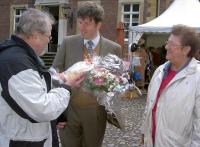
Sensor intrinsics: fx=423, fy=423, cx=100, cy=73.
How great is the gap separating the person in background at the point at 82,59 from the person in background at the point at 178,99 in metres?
0.58

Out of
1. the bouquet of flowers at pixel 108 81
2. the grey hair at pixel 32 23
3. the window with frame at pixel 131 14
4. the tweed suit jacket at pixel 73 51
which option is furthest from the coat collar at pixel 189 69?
the window with frame at pixel 131 14

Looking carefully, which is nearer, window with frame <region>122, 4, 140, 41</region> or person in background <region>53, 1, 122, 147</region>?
person in background <region>53, 1, 122, 147</region>

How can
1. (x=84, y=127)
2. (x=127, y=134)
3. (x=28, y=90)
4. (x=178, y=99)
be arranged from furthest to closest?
(x=127, y=134) → (x=84, y=127) → (x=178, y=99) → (x=28, y=90)

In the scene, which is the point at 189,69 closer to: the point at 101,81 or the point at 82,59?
the point at 101,81

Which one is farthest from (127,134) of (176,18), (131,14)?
(131,14)

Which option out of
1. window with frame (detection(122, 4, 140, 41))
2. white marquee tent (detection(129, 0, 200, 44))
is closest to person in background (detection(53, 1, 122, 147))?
white marquee tent (detection(129, 0, 200, 44))

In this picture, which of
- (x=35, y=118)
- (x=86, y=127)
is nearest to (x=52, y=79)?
(x=35, y=118)

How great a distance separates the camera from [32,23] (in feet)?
8.86

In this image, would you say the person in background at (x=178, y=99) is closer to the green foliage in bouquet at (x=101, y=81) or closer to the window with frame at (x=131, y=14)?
the green foliage in bouquet at (x=101, y=81)

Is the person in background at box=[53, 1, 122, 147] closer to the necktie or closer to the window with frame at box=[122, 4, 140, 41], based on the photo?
the necktie

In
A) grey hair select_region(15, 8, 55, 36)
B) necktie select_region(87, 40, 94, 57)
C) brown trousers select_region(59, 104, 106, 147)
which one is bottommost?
brown trousers select_region(59, 104, 106, 147)

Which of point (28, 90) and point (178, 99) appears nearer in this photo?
point (28, 90)

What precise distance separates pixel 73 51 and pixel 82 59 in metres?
0.11

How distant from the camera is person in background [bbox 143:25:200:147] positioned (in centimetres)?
318
